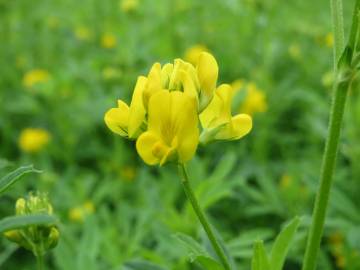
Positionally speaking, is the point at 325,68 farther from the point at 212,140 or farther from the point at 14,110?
the point at 212,140

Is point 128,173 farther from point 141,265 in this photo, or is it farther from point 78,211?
point 141,265

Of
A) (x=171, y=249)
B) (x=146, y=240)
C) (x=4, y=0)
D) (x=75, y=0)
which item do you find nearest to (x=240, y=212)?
(x=146, y=240)

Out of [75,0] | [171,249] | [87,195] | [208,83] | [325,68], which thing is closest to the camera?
[208,83]

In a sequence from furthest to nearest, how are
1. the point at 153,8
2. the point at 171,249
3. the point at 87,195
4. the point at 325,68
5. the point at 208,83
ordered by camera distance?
1. the point at 153,8
2. the point at 325,68
3. the point at 87,195
4. the point at 171,249
5. the point at 208,83

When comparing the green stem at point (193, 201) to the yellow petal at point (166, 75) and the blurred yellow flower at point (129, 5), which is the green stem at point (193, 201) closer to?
the yellow petal at point (166, 75)

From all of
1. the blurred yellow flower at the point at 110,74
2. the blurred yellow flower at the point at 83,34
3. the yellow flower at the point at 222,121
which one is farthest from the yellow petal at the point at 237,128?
the blurred yellow flower at the point at 83,34
